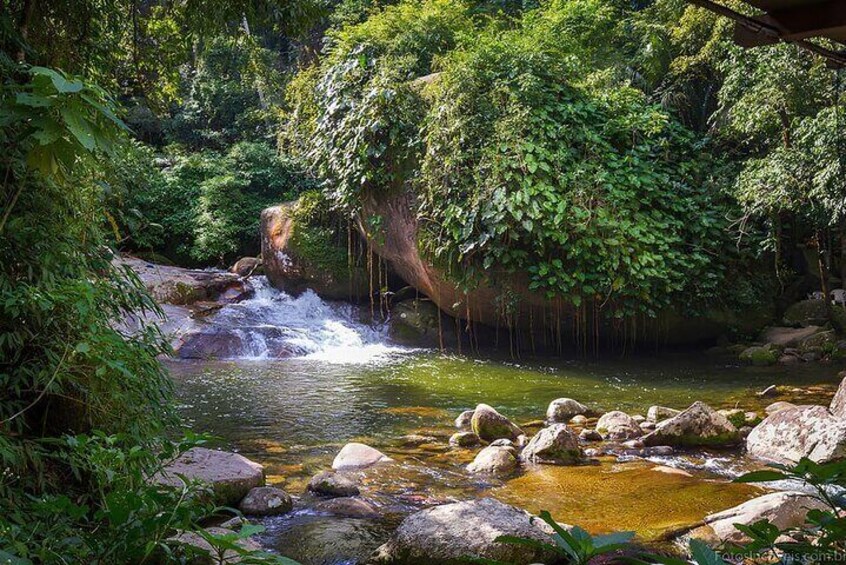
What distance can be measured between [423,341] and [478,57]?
15.9 ft

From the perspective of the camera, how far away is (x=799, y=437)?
564cm

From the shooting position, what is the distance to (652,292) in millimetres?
9938

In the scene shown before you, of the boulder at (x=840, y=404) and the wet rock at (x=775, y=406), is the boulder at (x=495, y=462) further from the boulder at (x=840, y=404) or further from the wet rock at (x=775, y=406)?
the wet rock at (x=775, y=406)

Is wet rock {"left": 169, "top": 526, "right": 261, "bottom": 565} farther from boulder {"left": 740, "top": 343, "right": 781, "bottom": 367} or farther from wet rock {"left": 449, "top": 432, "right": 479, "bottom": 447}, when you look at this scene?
boulder {"left": 740, "top": 343, "right": 781, "bottom": 367}

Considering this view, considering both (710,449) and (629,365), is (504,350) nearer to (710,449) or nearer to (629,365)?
(629,365)

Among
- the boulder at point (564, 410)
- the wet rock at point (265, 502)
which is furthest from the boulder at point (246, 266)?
the wet rock at point (265, 502)

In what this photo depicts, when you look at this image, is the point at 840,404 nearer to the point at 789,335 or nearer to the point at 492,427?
the point at 492,427

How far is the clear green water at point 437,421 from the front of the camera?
4.51 m

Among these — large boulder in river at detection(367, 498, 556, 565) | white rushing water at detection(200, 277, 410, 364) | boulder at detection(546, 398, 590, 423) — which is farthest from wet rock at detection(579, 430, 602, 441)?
white rushing water at detection(200, 277, 410, 364)

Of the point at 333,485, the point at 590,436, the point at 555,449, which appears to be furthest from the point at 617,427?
the point at 333,485

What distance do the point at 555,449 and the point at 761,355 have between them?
5.61m

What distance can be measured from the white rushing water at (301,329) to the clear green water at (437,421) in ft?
1.94

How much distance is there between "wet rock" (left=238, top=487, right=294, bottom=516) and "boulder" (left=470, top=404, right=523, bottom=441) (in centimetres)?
234

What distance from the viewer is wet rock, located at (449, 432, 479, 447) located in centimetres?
632
